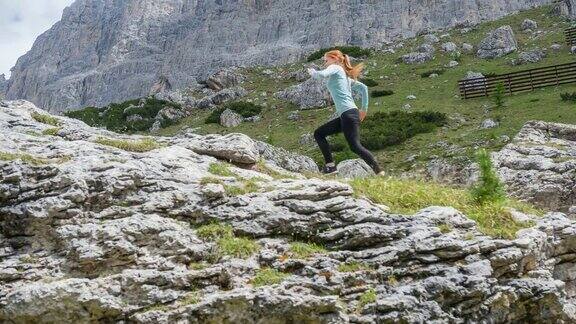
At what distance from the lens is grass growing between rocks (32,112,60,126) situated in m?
13.5

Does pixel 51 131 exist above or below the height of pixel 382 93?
below

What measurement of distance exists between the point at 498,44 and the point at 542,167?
1683 inches

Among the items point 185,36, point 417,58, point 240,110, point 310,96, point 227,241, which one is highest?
point 185,36

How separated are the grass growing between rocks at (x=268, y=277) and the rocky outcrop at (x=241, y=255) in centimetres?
2

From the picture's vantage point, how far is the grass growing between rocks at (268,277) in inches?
306

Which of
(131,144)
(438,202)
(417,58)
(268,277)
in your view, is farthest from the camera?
(417,58)

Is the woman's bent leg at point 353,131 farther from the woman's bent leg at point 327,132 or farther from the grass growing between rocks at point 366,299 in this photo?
the grass growing between rocks at point 366,299

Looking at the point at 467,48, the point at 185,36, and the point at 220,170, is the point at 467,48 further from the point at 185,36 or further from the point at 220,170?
the point at 185,36

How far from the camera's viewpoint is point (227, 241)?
8.35m

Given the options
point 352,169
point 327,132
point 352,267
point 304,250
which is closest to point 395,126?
point 352,169

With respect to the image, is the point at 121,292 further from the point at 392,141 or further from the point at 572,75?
the point at 572,75

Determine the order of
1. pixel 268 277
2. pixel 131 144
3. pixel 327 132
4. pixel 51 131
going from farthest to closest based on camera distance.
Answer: pixel 327 132
pixel 51 131
pixel 131 144
pixel 268 277

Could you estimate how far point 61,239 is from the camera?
8227 millimetres

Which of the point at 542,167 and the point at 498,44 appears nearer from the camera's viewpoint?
the point at 542,167
